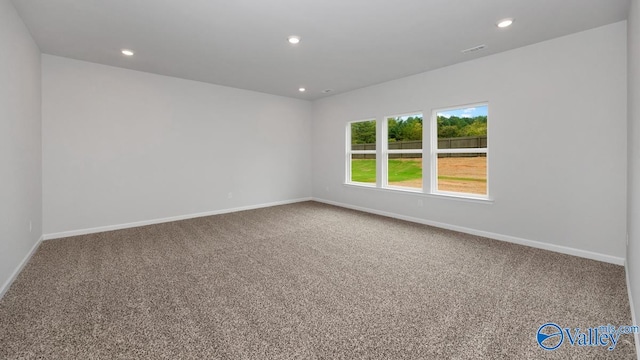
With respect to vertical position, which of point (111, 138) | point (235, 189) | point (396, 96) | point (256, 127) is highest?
point (396, 96)

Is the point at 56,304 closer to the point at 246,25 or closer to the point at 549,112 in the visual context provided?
the point at 246,25

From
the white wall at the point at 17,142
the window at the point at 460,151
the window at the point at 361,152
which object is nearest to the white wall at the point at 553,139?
the window at the point at 460,151

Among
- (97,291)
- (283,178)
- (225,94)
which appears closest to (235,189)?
(283,178)

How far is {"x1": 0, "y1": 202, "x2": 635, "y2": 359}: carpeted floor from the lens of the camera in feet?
5.48

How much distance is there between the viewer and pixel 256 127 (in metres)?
6.13

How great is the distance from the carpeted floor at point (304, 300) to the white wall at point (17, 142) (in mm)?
282

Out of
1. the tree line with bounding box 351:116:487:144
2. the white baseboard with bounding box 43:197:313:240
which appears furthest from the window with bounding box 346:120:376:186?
the white baseboard with bounding box 43:197:313:240

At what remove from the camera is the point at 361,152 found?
238 inches

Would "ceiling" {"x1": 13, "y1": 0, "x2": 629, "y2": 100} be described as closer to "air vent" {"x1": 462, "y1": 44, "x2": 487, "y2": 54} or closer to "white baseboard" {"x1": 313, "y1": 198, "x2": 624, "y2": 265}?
"air vent" {"x1": 462, "y1": 44, "x2": 487, "y2": 54}

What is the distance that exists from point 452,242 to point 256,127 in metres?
4.52

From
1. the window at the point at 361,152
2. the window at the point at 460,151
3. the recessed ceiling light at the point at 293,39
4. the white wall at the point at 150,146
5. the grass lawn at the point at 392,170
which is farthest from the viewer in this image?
the window at the point at 361,152

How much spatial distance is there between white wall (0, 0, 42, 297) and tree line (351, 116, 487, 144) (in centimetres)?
516

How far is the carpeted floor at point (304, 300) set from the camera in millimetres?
1670

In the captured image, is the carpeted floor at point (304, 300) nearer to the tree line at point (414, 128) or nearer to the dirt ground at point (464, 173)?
the dirt ground at point (464, 173)
